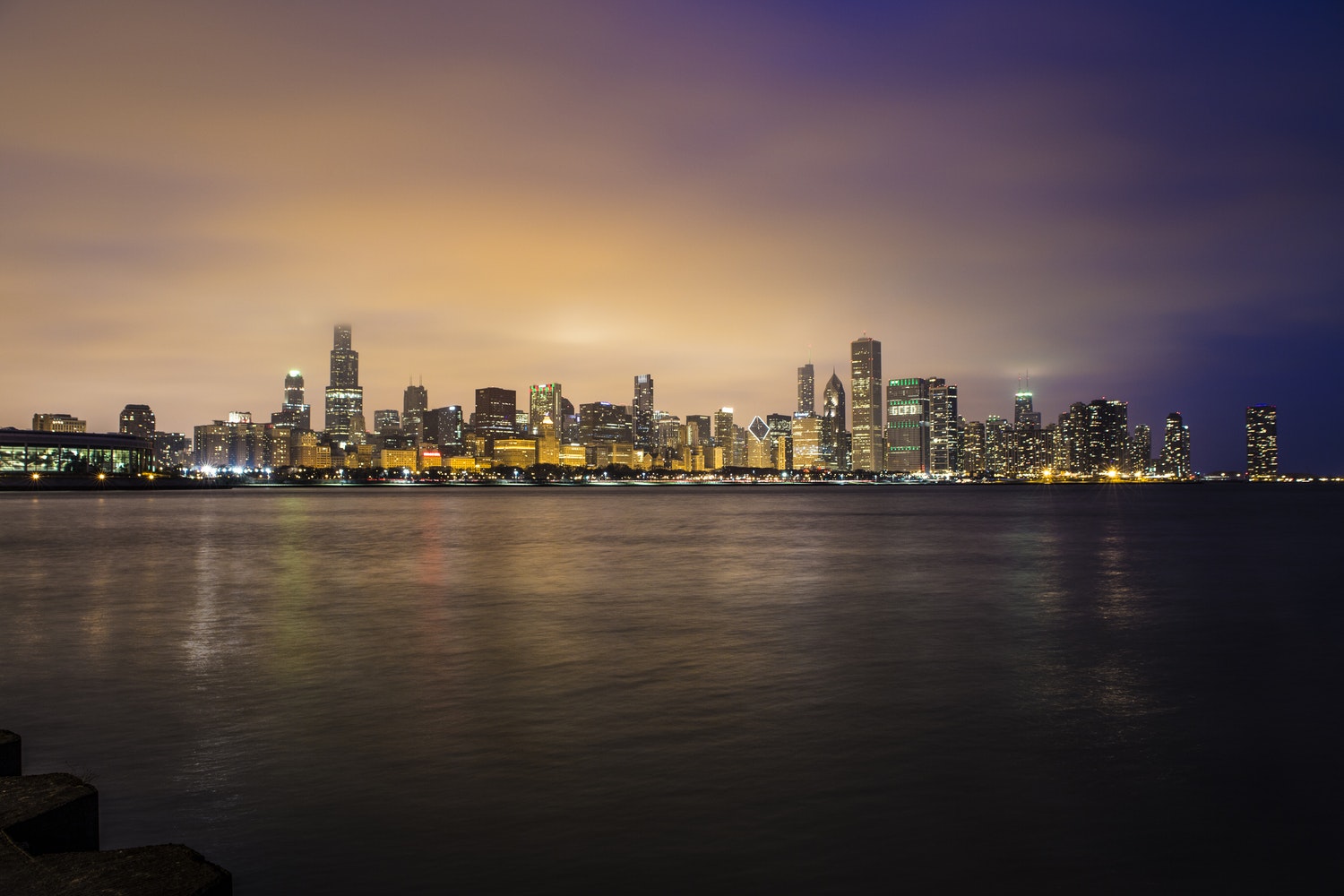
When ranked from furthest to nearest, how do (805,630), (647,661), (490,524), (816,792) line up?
1. (490,524)
2. (805,630)
3. (647,661)
4. (816,792)

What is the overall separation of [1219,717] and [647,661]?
10.8m

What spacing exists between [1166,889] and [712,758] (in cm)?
570

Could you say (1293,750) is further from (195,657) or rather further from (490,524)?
(490,524)

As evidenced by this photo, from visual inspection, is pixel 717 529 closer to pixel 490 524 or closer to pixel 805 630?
pixel 490 524

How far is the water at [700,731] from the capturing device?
923 centimetres

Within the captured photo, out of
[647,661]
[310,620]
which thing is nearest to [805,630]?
[647,661]

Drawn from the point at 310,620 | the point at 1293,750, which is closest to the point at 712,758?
the point at 1293,750

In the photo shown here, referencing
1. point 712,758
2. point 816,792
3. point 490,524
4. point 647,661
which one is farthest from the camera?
point 490,524

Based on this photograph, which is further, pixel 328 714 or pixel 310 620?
pixel 310 620

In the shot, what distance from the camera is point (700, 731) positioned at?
45.9 feet

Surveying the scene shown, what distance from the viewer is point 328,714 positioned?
49.7 ft

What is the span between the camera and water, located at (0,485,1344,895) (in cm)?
923

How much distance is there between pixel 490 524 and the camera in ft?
300

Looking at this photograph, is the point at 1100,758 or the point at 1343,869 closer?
the point at 1343,869
